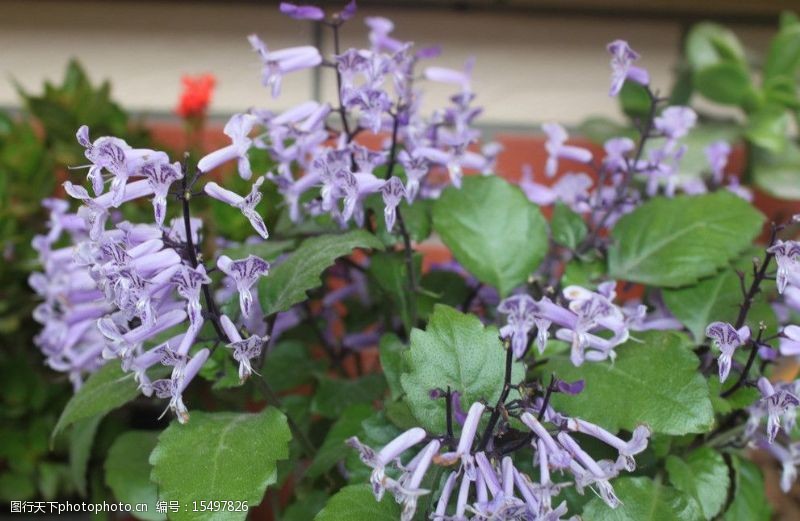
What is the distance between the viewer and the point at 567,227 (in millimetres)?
594

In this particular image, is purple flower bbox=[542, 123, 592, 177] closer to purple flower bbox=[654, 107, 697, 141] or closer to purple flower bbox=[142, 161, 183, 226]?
purple flower bbox=[654, 107, 697, 141]

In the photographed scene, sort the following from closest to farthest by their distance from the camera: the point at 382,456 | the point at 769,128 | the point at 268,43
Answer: the point at 382,456, the point at 769,128, the point at 268,43

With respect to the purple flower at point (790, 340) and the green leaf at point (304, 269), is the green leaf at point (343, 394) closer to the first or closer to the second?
the green leaf at point (304, 269)

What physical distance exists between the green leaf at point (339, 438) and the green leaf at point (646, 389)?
140 mm

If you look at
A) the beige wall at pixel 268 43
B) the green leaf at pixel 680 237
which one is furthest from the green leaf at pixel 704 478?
the beige wall at pixel 268 43

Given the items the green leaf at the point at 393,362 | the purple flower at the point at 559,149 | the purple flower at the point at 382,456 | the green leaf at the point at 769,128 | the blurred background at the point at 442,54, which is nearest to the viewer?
the purple flower at the point at 382,456

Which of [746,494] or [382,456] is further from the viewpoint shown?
[746,494]

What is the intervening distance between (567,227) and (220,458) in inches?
12.6

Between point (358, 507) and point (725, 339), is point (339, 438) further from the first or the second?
point (725, 339)

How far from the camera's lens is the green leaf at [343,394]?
0.58m

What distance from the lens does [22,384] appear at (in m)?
0.79

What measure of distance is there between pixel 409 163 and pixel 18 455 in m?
0.56

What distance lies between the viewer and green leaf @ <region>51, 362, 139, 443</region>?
1.54ft

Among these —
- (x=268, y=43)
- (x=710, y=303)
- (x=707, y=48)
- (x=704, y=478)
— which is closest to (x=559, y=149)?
(x=710, y=303)
